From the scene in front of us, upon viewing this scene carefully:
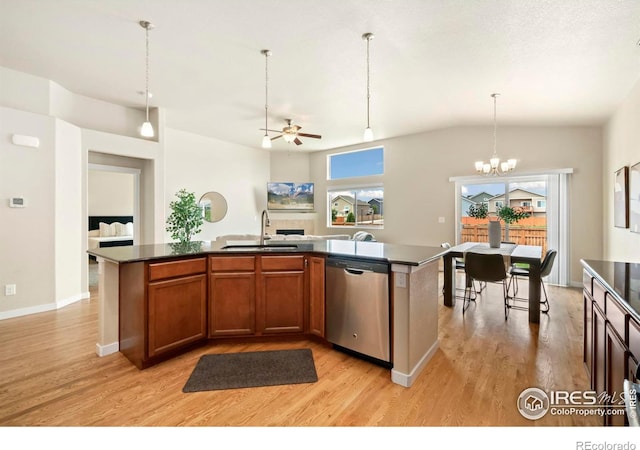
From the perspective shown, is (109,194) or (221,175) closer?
(221,175)

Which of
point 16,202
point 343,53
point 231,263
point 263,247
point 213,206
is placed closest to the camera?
point 231,263

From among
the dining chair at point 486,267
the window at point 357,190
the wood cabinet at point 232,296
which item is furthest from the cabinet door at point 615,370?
the window at point 357,190

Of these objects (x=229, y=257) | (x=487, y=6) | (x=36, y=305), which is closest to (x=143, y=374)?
(x=229, y=257)

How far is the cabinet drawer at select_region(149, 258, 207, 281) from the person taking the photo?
2.38m

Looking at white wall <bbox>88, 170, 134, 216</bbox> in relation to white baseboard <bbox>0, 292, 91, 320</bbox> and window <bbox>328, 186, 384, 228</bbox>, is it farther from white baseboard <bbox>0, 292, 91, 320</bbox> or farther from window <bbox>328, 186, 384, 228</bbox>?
window <bbox>328, 186, 384, 228</bbox>

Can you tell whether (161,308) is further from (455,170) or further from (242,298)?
(455,170)

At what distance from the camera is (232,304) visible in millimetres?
2781

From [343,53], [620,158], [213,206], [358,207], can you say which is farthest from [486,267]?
[213,206]

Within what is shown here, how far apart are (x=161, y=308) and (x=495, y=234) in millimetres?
4243

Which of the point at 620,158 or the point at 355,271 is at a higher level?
the point at 620,158

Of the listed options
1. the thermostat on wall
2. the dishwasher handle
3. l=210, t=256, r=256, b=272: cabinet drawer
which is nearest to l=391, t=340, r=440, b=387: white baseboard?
the dishwasher handle

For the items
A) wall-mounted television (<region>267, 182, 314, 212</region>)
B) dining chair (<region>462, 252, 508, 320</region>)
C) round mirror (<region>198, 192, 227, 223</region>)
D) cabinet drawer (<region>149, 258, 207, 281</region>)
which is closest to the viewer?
cabinet drawer (<region>149, 258, 207, 281</region>)

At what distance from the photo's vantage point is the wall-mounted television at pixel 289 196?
8.29m

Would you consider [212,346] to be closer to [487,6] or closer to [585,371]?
[585,371]
